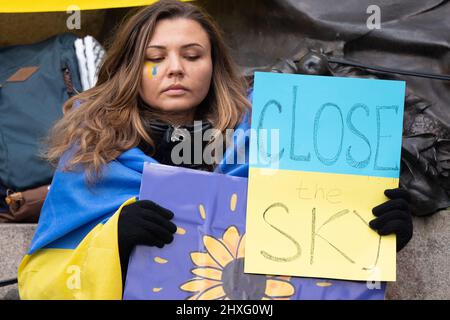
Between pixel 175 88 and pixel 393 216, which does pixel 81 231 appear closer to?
pixel 175 88

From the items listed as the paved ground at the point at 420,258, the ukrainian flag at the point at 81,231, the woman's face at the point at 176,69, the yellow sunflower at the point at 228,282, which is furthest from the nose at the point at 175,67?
the paved ground at the point at 420,258

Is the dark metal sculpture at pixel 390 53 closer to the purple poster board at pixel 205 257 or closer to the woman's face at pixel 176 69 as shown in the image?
the woman's face at pixel 176 69

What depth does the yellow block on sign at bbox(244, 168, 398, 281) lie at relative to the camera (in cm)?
266

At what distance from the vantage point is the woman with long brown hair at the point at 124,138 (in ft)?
9.03

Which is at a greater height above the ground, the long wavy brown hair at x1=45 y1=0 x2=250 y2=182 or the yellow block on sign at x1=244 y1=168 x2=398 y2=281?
the long wavy brown hair at x1=45 y1=0 x2=250 y2=182

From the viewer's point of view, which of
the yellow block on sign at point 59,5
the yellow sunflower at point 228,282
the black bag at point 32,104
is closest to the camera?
the yellow sunflower at point 228,282

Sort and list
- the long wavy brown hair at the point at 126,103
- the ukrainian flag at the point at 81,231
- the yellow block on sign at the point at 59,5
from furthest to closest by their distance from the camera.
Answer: the yellow block on sign at the point at 59,5 < the long wavy brown hair at the point at 126,103 < the ukrainian flag at the point at 81,231

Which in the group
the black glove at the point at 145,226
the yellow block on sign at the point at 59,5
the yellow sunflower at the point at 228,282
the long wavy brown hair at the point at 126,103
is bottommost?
the yellow sunflower at the point at 228,282

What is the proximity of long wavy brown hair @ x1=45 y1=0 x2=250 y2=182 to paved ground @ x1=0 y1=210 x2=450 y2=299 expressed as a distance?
24.9 inches

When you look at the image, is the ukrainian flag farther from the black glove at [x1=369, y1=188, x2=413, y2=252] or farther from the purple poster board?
the black glove at [x1=369, y1=188, x2=413, y2=252]

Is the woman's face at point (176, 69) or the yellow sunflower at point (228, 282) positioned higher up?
the woman's face at point (176, 69)

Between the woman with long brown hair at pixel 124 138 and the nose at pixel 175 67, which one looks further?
the nose at pixel 175 67

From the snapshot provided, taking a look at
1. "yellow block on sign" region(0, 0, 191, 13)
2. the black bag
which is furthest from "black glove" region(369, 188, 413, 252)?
"yellow block on sign" region(0, 0, 191, 13)
